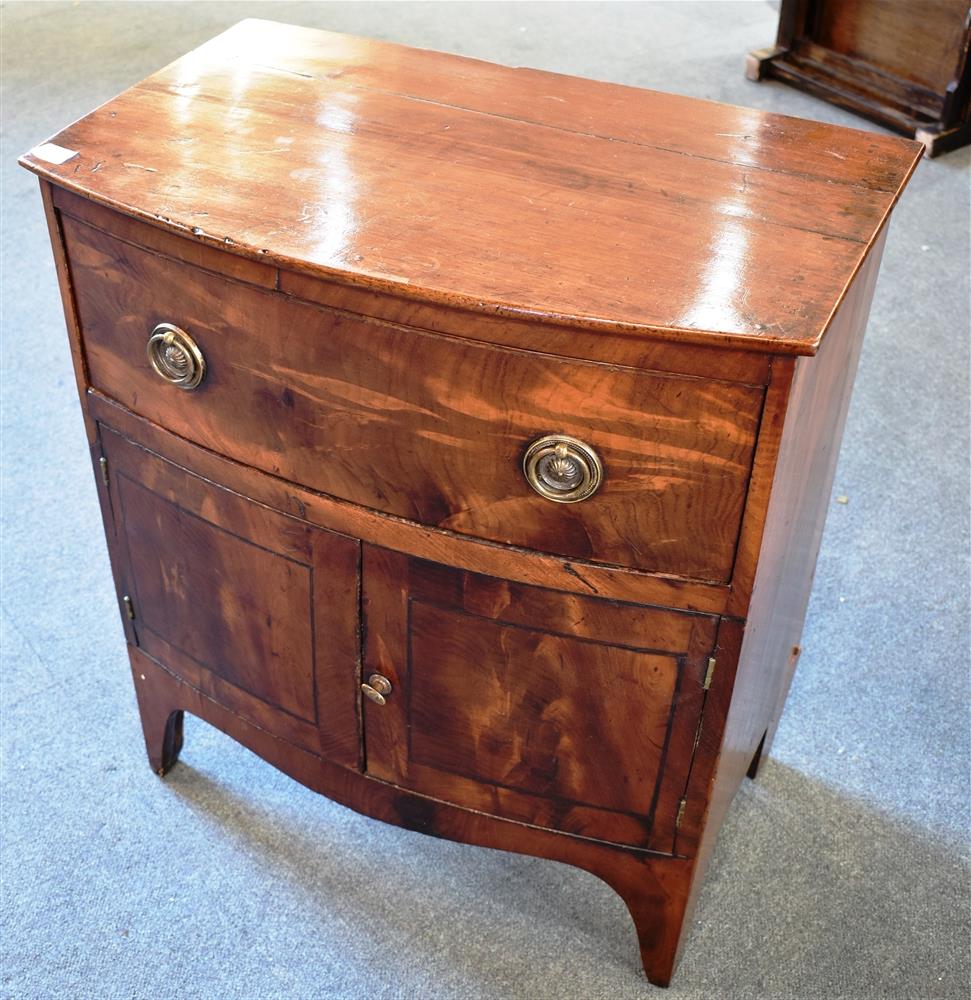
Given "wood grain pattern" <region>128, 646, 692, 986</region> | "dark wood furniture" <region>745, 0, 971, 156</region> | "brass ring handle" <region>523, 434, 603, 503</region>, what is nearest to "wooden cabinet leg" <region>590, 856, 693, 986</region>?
"wood grain pattern" <region>128, 646, 692, 986</region>

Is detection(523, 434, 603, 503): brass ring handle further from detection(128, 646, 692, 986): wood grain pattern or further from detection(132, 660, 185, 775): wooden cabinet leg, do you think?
detection(132, 660, 185, 775): wooden cabinet leg

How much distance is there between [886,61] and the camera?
2.82m

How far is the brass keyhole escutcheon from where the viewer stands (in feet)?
3.68

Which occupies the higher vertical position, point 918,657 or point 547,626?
point 547,626

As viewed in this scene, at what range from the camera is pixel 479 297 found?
85cm

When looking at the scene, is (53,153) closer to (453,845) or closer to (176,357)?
(176,357)

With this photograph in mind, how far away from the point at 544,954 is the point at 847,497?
0.87 meters

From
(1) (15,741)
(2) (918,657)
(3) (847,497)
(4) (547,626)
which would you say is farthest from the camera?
(3) (847,497)

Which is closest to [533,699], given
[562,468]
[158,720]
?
[562,468]

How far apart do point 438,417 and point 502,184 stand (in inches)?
8.3

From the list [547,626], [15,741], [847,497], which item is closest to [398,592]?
[547,626]

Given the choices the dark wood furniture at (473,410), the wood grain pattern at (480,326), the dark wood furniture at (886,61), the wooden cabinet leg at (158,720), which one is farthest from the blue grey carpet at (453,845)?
the dark wood furniture at (886,61)

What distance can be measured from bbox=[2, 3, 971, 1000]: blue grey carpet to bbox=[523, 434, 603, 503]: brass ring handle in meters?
0.58

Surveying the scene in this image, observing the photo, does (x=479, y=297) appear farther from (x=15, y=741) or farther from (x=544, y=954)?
(x=15, y=741)
